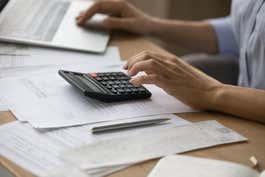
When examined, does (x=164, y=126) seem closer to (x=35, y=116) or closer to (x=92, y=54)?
(x=35, y=116)

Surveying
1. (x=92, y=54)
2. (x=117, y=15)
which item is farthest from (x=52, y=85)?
(x=117, y=15)

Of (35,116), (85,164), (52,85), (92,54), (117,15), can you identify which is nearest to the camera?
(85,164)

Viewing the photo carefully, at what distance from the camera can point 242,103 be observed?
97cm

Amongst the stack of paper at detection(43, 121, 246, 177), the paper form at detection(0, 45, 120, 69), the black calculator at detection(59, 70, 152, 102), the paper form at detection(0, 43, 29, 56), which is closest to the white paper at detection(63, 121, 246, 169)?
the stack of paper at detection(43, 121, 246, 177)

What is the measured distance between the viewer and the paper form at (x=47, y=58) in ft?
3.68

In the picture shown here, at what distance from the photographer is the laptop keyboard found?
126 centimetres

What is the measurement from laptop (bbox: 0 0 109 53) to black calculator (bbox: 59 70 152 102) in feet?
0.73

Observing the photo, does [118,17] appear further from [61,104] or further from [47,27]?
[61,104]

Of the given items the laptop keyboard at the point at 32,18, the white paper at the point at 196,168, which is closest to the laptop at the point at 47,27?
the laptop keyboard at the point at 32,18

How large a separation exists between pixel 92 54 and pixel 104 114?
14.2 inches

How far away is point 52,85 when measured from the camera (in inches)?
39.8

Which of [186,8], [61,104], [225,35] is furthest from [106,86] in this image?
[186,8]

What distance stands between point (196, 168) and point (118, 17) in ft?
2.63

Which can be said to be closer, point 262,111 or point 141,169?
point 141,169
